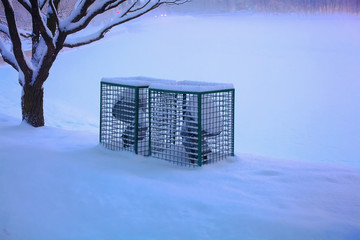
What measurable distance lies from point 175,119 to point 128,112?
86 centimetres

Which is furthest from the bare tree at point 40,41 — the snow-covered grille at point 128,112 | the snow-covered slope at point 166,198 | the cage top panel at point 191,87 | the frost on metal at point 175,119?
the cage top panel at point 191,87

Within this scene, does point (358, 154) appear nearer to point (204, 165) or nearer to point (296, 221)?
point (204, 165)

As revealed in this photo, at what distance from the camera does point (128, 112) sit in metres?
5.93

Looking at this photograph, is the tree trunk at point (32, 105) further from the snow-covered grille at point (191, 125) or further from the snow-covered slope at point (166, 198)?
the snow-covered grille at point (191, 125)

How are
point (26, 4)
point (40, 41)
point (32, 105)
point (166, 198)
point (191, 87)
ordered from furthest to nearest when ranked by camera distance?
point (40, 41) < point (32, 105) < point (26, 4) < point (191, 87) < point (166, 198)

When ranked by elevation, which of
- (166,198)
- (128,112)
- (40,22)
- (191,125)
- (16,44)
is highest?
(40,22)

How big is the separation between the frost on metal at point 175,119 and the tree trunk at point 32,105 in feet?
7.16

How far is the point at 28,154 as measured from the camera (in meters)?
5.28

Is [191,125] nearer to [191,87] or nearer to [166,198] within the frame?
[191,87]

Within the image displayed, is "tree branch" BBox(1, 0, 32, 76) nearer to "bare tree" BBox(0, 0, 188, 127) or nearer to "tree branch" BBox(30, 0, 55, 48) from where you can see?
"bare tree" BBox(0, 0, 188, 127)

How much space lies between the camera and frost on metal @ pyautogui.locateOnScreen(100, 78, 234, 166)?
17.2ft

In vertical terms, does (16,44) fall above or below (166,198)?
above

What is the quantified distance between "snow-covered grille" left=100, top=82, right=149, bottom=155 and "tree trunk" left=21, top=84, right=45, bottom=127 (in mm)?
1990

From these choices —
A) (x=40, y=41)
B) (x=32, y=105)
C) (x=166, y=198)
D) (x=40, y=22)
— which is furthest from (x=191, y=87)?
(x=40, y=41)
